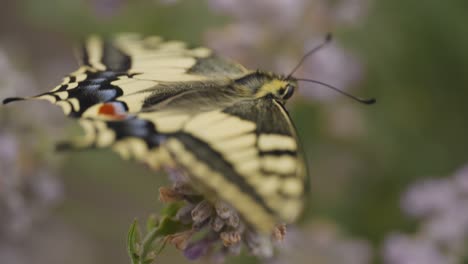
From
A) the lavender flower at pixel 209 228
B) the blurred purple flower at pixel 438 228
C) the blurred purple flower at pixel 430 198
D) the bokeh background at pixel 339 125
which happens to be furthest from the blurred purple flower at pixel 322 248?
the lavender flower at pixel 209 228

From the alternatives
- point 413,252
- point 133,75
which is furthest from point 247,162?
point 413,252

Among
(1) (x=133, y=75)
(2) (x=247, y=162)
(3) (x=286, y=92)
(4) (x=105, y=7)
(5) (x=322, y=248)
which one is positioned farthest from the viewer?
(4) (x=105, y=7)

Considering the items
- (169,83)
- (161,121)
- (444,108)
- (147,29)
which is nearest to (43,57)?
(147,29)

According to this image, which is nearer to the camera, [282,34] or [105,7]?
[282,34]

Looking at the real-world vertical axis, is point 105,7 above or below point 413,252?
above

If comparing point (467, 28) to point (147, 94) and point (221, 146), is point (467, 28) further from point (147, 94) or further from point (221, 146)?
point (221, 146)

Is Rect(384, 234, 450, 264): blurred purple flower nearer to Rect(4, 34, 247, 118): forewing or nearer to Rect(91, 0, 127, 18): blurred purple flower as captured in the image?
Rect(4, 34, 247, 118): forewing

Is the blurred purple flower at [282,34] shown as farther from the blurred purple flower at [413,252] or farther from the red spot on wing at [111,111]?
the red spot on wing at [111,111]

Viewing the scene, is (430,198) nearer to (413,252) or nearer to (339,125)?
(413,252)
